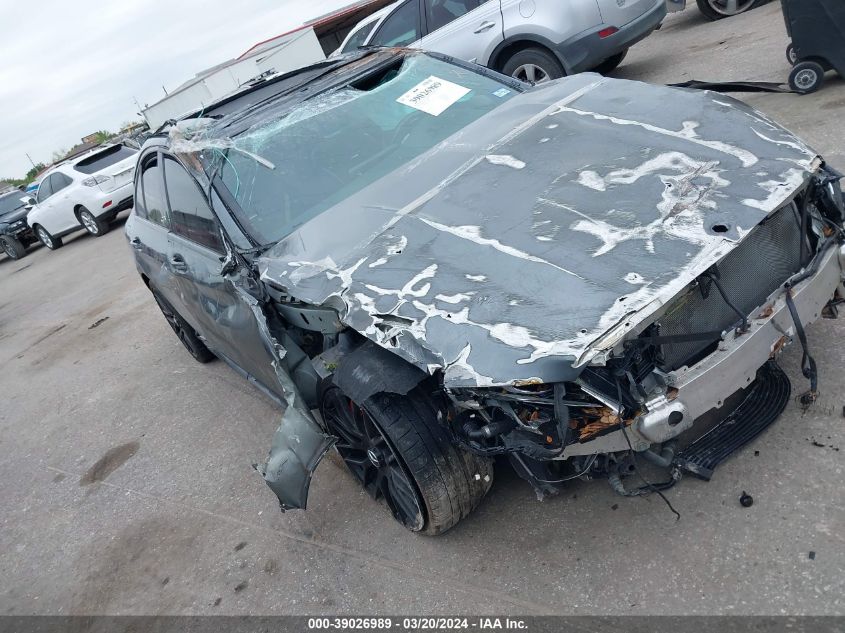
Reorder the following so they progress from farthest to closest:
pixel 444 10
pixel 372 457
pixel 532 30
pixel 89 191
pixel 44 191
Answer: pixel 44 191
pixel 89 191
pixel 444 10
pixel 532 30
pixel 372 457

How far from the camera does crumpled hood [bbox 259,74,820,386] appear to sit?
6.78ft

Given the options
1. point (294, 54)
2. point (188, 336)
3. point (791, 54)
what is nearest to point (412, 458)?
point (188, 336)

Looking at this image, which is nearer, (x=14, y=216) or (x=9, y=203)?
(x=14, y=216)

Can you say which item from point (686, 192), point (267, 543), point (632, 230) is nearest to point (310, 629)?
point (267, 543)

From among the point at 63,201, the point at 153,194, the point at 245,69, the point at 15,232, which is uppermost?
the point at 245,69

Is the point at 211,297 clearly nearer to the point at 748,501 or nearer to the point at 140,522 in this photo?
the point at 140,522

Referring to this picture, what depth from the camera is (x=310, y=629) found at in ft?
8.49

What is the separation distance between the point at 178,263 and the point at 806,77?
17.8ft

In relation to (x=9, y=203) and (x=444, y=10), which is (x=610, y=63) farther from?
(x=9, y=203)

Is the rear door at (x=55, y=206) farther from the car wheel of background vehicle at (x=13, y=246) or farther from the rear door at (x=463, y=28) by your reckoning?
the rear door at (x=463, y=28)

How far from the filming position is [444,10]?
26.8ft

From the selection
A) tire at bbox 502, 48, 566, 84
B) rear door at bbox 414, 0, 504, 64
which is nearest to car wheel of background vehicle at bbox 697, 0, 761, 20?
tire at bbox 502, 48, 566, 84

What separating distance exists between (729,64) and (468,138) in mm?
5186

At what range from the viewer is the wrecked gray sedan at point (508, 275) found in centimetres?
209
